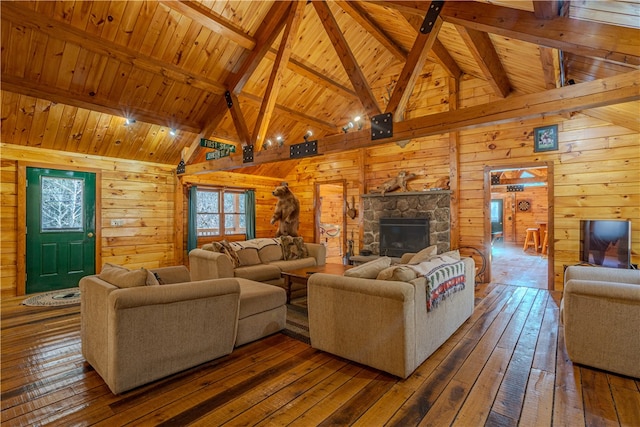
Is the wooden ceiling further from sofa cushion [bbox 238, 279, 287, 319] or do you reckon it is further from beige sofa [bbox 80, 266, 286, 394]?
beige sofa [bbox 80, 266, 286, 394]

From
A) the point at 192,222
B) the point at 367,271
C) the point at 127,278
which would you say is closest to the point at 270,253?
the point at 192,222

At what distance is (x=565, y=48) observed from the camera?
97.0 inches

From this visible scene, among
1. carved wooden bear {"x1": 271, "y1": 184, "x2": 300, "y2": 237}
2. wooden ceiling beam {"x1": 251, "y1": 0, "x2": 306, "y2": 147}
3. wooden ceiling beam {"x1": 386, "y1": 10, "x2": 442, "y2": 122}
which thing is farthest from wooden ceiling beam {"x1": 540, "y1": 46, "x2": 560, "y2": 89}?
carved wooden bear {"x1": 271, "y1": 184, "x2": 300, "y2": 237}

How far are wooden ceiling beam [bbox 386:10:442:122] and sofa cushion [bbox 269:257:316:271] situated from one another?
2787 millimetres

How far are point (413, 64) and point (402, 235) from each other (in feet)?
11.9

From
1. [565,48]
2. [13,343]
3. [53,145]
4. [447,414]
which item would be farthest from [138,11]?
[447,414]

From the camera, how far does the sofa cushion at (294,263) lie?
4825 mm

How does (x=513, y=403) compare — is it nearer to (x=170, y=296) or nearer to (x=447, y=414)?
(x=447, y=414)

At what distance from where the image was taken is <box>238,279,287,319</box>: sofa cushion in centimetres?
283

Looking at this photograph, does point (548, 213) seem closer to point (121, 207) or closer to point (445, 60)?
point (445, 60)

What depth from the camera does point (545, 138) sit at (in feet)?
16.0

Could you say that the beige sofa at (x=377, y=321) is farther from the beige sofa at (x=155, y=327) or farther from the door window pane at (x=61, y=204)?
the door window pane at (x=61, y=204)

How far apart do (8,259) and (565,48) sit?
7.48 metres

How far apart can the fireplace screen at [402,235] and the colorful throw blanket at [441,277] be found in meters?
2.77
